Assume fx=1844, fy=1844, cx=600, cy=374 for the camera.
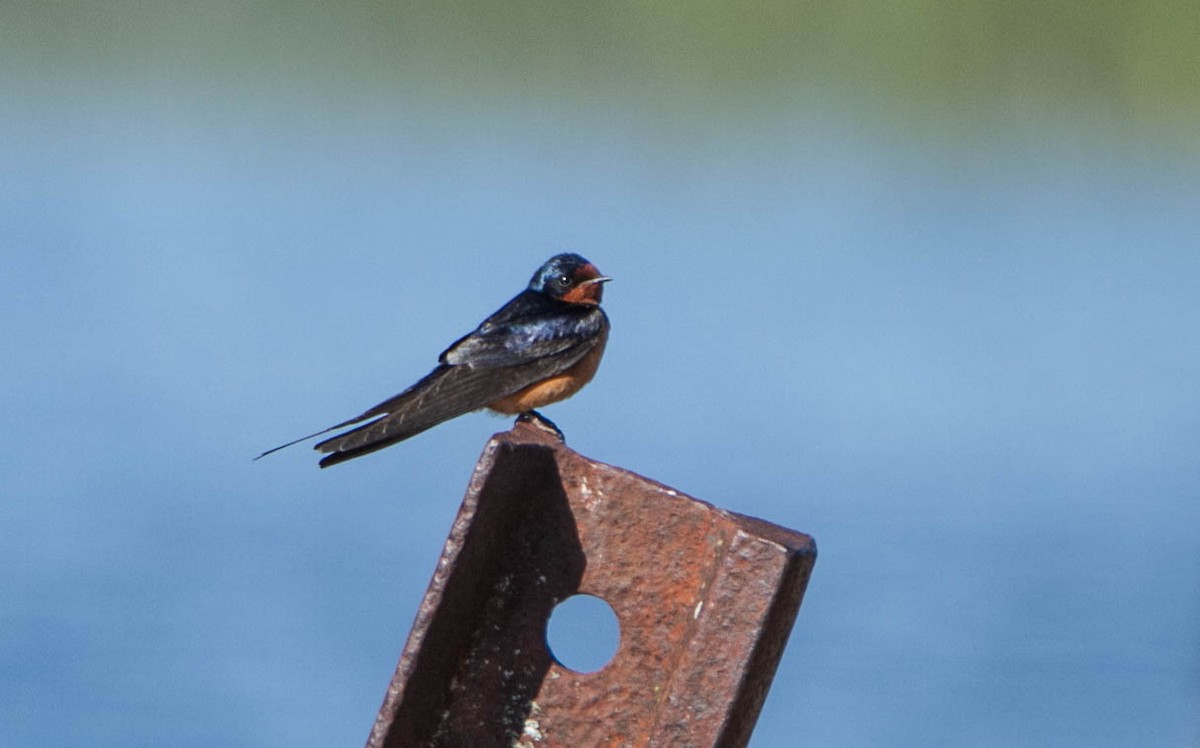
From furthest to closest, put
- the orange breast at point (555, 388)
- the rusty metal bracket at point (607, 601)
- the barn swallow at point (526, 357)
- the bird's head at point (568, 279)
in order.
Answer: the bird's head at point (568, 279)
the orange breast at point (555, 388)
the barn swallow at point (526, 357)
the rusty metal bracket at point (607, 601)

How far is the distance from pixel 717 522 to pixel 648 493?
0.21 feet

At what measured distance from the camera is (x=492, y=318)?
11.5 ft

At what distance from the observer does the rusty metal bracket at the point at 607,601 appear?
1416mm

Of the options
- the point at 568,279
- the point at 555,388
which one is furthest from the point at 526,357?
the point at 568,279

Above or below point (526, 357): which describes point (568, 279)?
above

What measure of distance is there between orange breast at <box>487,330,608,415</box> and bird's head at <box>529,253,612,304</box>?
0.28 metres

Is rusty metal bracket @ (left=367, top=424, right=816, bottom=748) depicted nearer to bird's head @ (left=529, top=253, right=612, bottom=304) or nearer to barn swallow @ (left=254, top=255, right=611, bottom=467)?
barn swallow @ (left=254, top=255, right=611, bottom=467)

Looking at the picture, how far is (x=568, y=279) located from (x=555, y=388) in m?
0.42

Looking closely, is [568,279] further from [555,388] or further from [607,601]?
[607,601]

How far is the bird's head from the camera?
3.76 m

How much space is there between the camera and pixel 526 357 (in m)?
3.33

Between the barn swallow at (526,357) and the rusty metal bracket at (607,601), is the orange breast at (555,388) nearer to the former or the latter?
the barn swallow at (526,357)

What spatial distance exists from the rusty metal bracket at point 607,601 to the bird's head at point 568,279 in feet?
7.30

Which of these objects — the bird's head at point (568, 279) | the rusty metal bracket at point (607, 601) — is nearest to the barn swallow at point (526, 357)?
the bird's head at point (568, 279)
